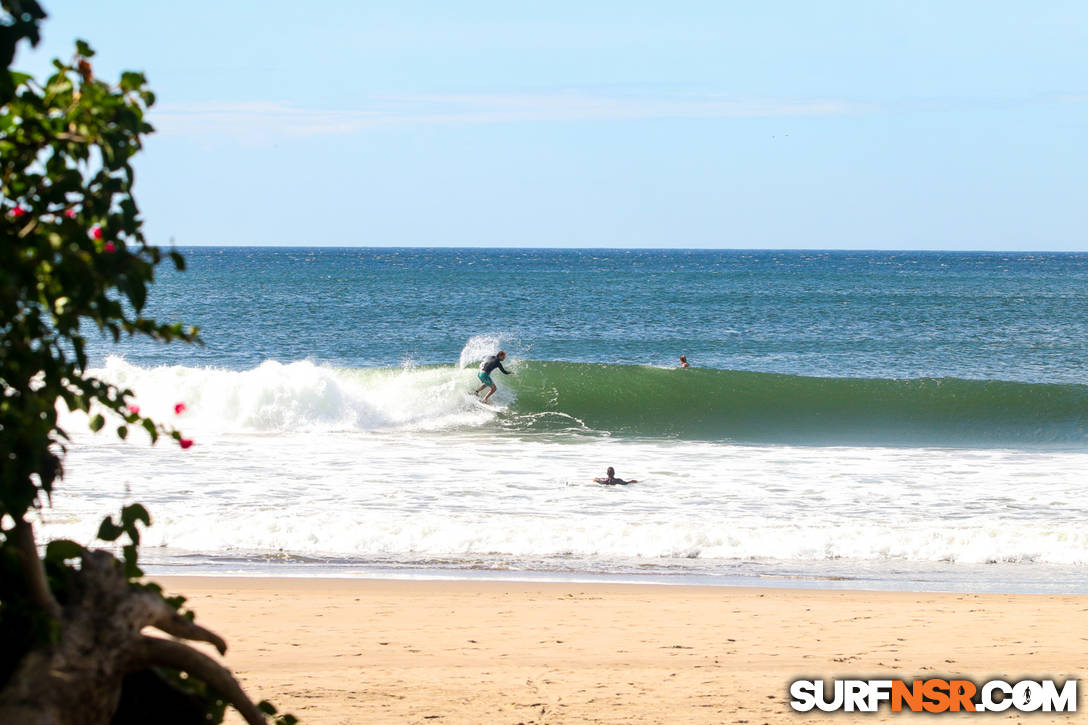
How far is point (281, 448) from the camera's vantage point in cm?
1675

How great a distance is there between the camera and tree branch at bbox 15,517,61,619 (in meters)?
2.55

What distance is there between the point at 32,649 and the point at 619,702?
350 centimetres

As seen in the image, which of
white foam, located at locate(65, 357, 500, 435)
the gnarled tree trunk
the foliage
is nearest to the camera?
the foliage

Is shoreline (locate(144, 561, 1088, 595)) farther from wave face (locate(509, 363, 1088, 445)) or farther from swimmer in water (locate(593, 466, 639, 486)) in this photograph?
wave face (locate(509, 363, 1088, 445))

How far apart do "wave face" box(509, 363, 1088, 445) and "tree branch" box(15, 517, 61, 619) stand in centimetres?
1728

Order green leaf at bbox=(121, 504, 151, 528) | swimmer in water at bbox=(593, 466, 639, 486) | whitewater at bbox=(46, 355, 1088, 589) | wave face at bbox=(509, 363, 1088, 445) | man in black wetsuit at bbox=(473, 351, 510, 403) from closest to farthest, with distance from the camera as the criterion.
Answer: green leaf at bbox=(121, 504, 151, 528), whitewater at bbox=(46, 355, 1088, 589), swimmer in water at bbox=(593, 466, 639, 486), wave face at bbox=(509, 363, 1088, 445), man in black wetsuit at bbox=(473, 351, 510, 403)

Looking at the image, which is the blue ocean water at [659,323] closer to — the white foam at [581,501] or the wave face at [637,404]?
the wave face at [637,404]

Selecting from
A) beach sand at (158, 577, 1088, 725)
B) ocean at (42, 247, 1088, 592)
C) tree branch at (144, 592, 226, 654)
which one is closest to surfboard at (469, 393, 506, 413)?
ocean at (42, 247, 1088, 592)

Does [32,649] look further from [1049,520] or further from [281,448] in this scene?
[281,448]

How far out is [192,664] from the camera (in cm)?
305

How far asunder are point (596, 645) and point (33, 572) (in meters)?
4.55

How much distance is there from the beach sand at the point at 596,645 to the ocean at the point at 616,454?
0.90m

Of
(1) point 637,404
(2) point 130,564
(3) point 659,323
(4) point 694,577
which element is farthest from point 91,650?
(3) point 659,323

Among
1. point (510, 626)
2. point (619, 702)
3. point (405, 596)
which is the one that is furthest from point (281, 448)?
point (619, 702)
